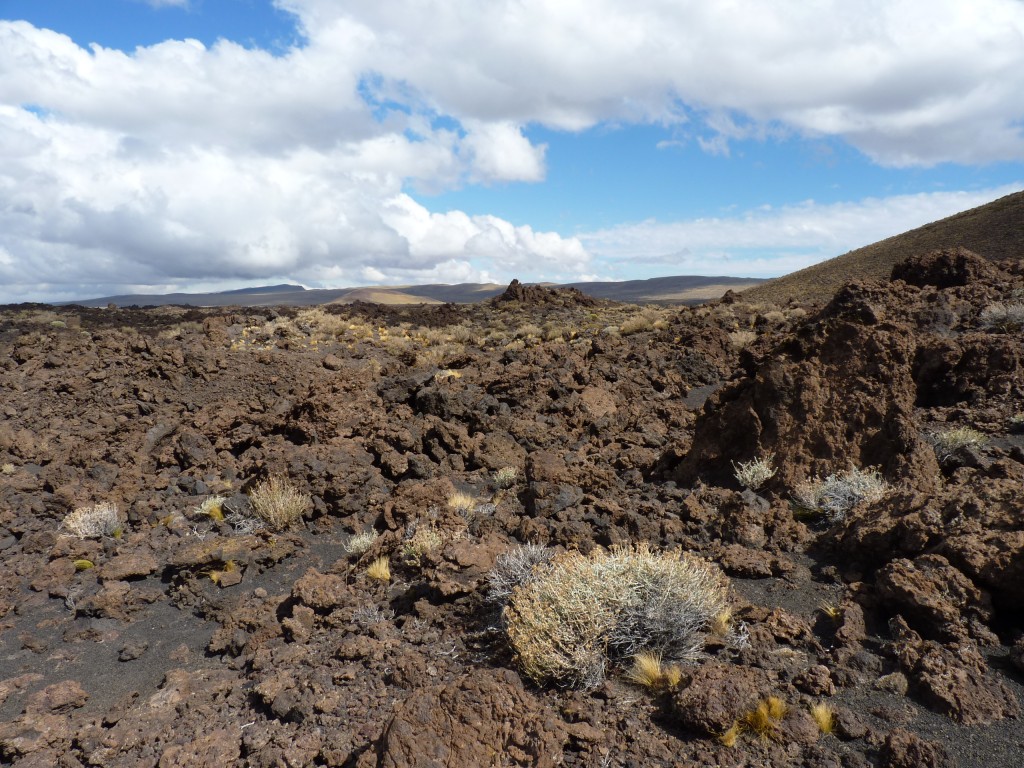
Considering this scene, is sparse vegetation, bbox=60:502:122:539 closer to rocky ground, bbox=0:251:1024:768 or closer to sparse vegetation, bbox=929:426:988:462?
rocky ground, bbox=0:251:1024:768

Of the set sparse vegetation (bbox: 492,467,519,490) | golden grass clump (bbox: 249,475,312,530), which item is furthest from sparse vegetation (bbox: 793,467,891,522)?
golden grass clump (bbox: 249,475,312,530)

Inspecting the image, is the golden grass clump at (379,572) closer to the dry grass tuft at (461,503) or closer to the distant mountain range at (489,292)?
the dry grass tuft at (461,503)

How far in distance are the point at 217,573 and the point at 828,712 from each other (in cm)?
524

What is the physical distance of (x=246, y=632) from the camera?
17.1ft

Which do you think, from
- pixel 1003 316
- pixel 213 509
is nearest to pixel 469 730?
pixel 213 509

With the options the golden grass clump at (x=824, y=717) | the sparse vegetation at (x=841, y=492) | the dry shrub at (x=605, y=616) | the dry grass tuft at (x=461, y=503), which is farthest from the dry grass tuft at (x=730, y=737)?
the dry grass tuft at (x=461, y=503)

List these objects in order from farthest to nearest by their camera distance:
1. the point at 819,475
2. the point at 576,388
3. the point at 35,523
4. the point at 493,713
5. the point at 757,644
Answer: the point at 576,388 → the point at 35,523 → the point at 819,475 → the point at 757,644 → the point at 493,713

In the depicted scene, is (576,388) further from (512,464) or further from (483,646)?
(483,646)

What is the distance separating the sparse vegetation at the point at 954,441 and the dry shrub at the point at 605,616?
321 cm

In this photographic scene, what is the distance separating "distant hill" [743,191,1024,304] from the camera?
26859 mm

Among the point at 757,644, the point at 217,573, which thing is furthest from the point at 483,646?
the point at 217,573

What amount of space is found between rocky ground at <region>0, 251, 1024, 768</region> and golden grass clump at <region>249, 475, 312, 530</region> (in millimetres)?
135

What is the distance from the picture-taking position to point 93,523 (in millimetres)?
7426

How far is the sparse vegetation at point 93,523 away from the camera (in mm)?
7320
